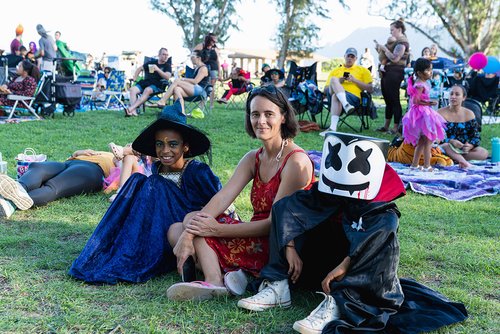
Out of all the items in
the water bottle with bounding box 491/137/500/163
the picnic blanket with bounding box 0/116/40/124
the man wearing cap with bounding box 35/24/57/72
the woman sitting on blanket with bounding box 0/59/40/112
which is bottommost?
the picnic blanket with bounding box 0/116/40/124

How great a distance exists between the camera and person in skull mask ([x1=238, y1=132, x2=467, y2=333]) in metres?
2.49

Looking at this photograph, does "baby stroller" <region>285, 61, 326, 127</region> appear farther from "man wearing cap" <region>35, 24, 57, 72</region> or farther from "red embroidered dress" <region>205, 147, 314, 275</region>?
"red embroidered dress" <region>205, 147, 314, 275</region>

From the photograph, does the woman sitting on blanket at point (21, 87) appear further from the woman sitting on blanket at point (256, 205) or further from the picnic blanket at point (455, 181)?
the woman sitting on blanket at point (256, 205)

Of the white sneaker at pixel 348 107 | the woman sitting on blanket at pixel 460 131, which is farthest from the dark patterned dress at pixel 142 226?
the white sneaker at pixel 348 107

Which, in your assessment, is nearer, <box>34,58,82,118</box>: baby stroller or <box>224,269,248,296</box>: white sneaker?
<box>224,269,248,296</box>: white sneaker

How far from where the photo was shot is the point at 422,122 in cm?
659

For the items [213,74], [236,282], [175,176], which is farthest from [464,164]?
[213,74]

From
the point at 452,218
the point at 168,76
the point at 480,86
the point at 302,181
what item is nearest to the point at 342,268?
the point at 302,181

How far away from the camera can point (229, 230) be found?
311cm

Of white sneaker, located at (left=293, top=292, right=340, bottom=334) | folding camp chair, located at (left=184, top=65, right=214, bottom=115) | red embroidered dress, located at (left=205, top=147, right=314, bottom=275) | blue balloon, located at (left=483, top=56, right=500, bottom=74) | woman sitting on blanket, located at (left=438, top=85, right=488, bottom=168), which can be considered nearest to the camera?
white sneaker, located at (left=293, top=292, right=340, bottom=334)

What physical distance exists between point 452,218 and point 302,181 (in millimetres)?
2187

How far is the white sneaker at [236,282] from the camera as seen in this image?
295 centimetres

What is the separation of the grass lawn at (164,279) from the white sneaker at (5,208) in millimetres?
60

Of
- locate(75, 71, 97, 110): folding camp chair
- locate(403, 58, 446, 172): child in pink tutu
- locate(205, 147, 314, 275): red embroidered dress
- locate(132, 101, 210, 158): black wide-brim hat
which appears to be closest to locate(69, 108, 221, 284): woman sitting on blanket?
locate(132, 101, 210, 158): black wide-brim hat
